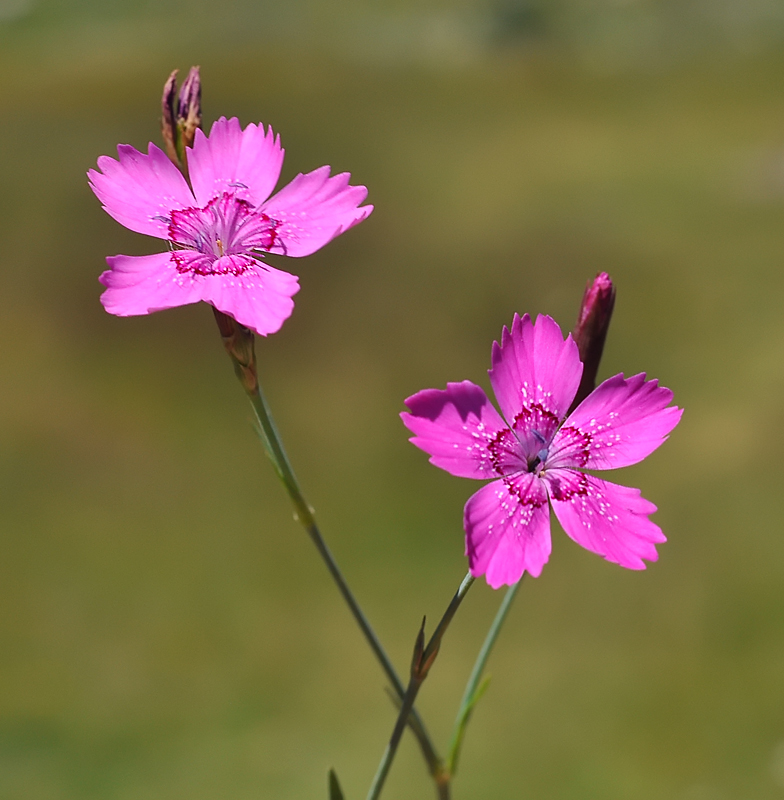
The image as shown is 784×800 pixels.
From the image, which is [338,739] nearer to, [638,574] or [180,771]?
[180,771]

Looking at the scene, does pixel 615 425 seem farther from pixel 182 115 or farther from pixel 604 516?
pixel 182 115

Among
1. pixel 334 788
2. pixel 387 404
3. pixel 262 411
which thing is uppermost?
pixel 387 404

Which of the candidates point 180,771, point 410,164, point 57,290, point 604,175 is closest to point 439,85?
point 410,164

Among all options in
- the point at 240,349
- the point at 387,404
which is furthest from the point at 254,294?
the point at 387,404

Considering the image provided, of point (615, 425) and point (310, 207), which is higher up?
point (310, 207)

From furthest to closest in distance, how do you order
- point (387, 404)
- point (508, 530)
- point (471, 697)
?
point (387, 404) < point (471, 697) < point (508, 530)

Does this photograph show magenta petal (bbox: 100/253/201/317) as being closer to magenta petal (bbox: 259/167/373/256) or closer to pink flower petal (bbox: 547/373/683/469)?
magenta petal (bbox: 259/167/373/256)
